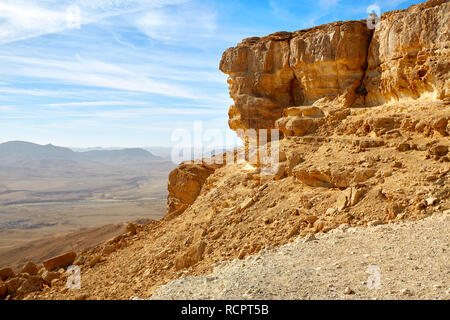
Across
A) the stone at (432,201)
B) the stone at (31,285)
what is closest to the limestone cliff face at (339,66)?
the stone at (432,201)

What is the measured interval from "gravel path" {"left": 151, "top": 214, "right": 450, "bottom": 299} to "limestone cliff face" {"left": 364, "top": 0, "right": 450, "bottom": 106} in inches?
228

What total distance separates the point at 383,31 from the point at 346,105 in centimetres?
318

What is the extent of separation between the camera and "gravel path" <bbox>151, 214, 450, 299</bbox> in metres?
5.36

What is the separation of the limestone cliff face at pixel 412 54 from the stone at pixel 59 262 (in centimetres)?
1575

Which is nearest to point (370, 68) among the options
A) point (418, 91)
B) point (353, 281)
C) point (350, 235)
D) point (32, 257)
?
point (418, 91)

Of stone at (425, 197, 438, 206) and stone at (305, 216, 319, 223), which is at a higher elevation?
stone at (425, 197, 438, 206)

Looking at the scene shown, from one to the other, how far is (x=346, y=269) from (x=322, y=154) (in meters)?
5.94

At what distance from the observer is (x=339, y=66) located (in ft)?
47.6

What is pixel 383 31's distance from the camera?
13211mm

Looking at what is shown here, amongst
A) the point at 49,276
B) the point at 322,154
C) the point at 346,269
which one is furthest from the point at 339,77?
the point at 49,276

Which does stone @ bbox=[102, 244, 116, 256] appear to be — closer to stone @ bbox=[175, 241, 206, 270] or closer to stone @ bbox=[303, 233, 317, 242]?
stone @ bbox=[175, 241, 206, 270]

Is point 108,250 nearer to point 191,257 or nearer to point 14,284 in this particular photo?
point 14,284

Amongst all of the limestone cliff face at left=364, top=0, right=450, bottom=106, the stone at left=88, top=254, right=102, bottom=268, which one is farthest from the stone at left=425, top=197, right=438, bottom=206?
the stone at left=88, top=254, right=102, bottom=268
